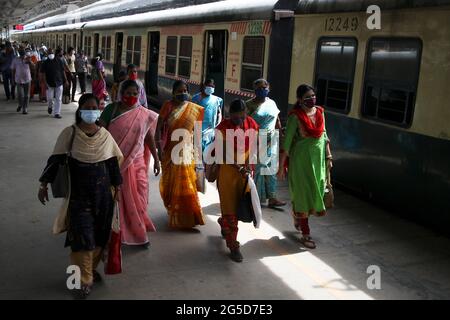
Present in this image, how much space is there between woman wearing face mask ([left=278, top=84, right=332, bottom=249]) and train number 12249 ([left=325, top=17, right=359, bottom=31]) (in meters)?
1.78

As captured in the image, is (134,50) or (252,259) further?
(134,50)

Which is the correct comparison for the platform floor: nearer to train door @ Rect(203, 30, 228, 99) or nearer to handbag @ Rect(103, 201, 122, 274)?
handbag @ Rect(103, 201, 122, 274)

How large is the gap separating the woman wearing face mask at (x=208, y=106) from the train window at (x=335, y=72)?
144 cm

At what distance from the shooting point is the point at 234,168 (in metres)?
4.25

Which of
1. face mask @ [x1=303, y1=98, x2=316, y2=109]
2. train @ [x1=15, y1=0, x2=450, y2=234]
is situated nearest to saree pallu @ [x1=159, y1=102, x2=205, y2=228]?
face mask @ [x1=303, y1=98, x2=316, y2=109]

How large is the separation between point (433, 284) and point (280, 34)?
438cm

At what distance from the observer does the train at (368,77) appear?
186 inches

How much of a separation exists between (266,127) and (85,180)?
2465mm

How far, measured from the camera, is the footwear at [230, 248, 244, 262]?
167 inches

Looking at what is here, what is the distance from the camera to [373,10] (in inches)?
216

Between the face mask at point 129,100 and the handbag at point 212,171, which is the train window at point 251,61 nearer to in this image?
the handbag at point 212,171

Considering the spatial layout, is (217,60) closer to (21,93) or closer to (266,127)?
(21,93)

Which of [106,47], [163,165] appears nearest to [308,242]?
[163,165]

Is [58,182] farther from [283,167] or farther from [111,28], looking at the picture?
[111,28]
